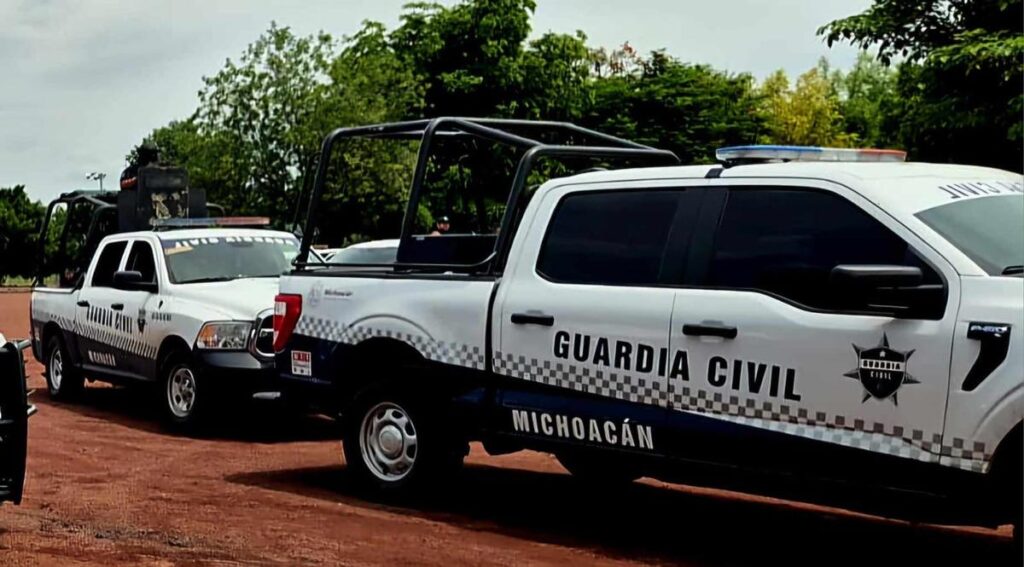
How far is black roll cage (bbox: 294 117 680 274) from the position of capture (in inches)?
324

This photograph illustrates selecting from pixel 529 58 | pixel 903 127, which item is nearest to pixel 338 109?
pixel 529 58

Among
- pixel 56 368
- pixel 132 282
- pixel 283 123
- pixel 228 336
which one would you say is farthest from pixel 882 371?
pixel 283 123

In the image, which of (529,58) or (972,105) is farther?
(529,58)

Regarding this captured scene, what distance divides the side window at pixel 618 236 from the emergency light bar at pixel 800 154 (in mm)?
370

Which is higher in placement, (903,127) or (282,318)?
(903,127)

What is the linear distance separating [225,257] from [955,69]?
1899 cm

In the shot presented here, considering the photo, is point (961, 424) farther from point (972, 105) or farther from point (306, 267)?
point (972, 105)

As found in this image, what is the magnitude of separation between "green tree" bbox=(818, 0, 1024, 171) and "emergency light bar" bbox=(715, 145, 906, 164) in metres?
20.1

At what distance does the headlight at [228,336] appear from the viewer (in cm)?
1226

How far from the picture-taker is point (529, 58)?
5697cm

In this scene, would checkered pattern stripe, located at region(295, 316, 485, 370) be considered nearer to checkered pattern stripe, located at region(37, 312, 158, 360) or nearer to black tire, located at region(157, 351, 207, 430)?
black tire, located at region(157, 351, 207, 430)

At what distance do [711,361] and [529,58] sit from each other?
5082 cm

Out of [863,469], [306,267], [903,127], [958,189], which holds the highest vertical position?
[903,127]

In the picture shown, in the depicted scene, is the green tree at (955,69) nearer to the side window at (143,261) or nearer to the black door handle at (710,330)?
the side window at (143,261)
